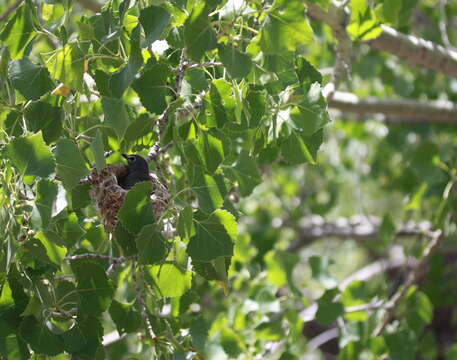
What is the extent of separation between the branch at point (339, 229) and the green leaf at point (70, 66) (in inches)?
73.3

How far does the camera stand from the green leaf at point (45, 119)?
1031mm

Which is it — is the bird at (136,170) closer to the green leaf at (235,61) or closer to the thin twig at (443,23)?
the green leaf at (235,61)

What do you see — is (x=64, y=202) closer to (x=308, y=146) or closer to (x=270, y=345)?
(x=308, y=146)

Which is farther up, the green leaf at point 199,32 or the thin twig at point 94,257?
the green leaf at point 199,32

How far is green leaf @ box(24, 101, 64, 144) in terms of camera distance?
103cm

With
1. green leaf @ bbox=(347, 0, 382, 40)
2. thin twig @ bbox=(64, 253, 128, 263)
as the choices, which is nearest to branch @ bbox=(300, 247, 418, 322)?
green leaf @ bbox=(347, 0, 382, 40)

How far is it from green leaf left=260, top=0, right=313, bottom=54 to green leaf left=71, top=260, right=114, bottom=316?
17.1 inches

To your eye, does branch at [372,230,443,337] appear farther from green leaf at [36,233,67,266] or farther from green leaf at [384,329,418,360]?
green leaf at [36,233,67,266]

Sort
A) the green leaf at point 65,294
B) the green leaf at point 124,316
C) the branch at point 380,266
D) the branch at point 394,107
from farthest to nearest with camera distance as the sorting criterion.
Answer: the branch at point 380,266, the branch at point 394,107, the green leaf at point 124,316, the green leaf at point 65,294

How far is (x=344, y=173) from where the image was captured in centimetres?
330

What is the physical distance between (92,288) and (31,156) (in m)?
0.27

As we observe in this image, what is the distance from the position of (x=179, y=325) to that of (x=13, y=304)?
339 mm

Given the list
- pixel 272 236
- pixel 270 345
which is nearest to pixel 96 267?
pixel 270 345

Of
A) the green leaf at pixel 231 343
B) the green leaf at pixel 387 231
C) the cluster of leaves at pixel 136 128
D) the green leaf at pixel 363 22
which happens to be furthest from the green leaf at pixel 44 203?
the green leaf at pixel 387 231
